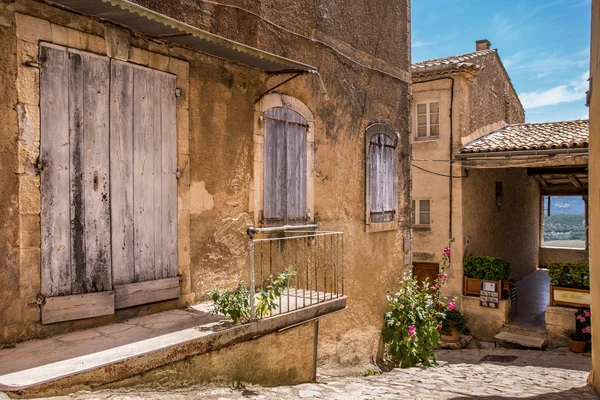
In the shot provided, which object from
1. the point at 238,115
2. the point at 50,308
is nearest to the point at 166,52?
the point at 238,115

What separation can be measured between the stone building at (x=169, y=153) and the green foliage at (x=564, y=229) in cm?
4476

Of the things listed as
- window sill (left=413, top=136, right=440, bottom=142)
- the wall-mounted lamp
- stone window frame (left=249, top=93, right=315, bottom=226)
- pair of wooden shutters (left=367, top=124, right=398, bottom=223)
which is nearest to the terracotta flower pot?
pair of wooden shutters (left=367, top=124, right=398, bottom=223)

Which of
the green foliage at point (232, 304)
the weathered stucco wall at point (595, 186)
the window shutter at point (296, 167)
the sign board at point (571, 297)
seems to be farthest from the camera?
the sign board at point (571, 297)

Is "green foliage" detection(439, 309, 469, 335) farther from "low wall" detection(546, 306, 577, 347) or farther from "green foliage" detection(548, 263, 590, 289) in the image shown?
"green foliage" detection(548, 263, 590, 289)

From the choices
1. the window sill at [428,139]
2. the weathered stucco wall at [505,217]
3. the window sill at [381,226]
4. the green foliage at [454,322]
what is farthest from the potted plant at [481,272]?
the window sill at [381,226]

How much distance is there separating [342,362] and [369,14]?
5739 millimetres

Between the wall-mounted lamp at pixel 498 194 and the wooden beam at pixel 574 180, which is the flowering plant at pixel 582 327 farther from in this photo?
the wooden beam at pixel 574 180

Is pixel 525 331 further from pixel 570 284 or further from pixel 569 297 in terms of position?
pixel 570 284

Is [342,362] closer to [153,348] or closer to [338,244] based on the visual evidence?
[338,244]

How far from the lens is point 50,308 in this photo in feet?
13.4

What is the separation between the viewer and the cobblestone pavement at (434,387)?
4.10 m

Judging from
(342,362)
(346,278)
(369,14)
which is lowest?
(342,362)

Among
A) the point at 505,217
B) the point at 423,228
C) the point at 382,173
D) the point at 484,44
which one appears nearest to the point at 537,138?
the point at 423,228

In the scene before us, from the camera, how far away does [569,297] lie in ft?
36.5
